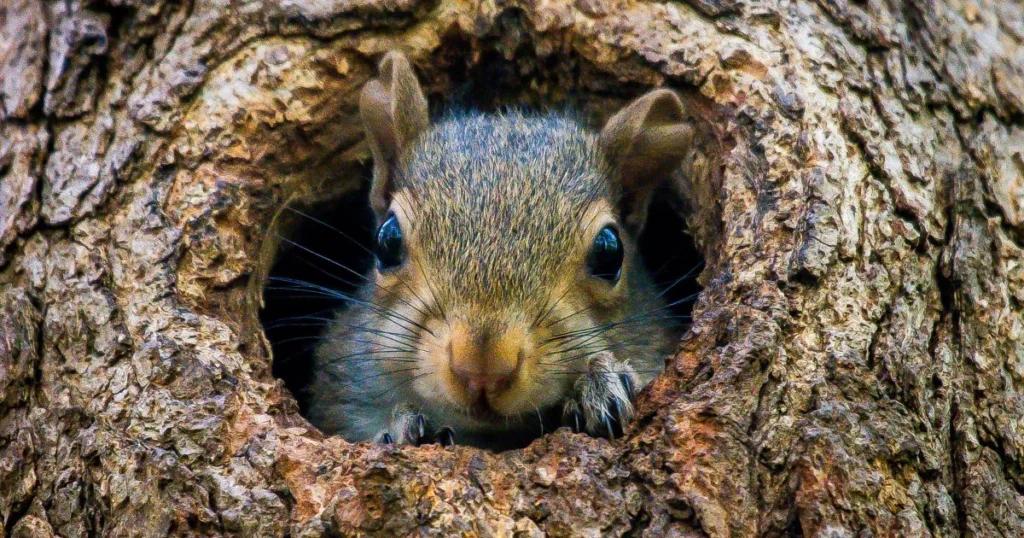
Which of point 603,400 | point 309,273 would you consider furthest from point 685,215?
point 309,273

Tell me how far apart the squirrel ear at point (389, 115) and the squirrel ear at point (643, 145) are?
567 millimetres

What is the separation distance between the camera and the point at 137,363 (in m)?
2.41

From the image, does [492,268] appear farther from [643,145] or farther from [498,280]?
[643,145]

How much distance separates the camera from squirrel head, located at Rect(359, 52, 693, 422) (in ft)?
7.84

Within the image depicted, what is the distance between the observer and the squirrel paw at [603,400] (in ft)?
8.09

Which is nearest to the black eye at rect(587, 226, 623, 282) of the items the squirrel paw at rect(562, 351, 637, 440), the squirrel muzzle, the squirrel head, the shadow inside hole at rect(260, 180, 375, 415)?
the squirrel head

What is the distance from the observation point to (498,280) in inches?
97.5

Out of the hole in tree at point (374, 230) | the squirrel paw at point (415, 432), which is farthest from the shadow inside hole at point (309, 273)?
the squirrel paw at point (415, 432)

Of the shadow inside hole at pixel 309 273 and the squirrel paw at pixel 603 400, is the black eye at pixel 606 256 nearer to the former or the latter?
the squirrel paw at pixel 603 400

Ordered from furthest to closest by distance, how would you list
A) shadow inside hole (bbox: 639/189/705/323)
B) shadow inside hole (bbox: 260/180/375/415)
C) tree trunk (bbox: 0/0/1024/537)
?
1. shadow inside hole (bbox: 639/189/705/323)
2. shadow inside hole (bbox: 260/180/375/415)
3. tree trunk (bbox: 0/0/1024/537)

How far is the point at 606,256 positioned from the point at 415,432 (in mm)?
686

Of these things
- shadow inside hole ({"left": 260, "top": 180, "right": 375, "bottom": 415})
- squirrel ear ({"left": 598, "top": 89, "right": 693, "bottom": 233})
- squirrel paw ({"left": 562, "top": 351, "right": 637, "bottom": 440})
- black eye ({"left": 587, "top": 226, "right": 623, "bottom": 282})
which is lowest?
shadow inside hole ({"left": 260, "top": 180, "right": 375, "bottom": 415})

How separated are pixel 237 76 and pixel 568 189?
0.99 m

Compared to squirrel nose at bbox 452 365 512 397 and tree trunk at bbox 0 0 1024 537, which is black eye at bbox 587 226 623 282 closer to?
tree trunk at bbox 0 0 1024 537
